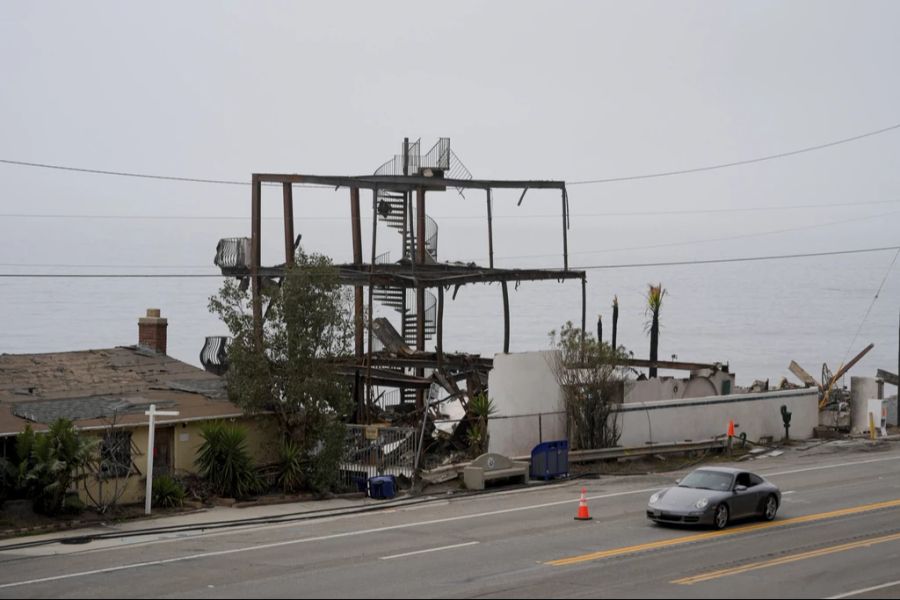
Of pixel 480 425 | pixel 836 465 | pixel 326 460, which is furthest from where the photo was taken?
pixel 836 465

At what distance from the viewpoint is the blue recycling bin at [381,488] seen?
31453mm

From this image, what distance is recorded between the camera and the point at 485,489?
33.0 meters

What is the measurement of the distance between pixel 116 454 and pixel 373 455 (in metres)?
7.51

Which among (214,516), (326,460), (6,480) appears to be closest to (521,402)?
(326,460)

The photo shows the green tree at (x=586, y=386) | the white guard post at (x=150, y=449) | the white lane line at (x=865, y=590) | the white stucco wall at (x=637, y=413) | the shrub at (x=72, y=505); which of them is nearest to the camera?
the white lane line at (x=865, y=590)

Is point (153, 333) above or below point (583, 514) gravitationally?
above

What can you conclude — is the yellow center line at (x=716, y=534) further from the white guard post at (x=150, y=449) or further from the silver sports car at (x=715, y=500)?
the white guard post at (x=150, y=449)

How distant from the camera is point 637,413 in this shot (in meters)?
39.6

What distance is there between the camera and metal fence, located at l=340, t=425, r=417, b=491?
3281 cm

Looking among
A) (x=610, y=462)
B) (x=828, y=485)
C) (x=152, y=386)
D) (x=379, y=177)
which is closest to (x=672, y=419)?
(x=610, y=462)

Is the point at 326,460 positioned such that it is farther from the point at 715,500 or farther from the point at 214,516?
the point at 715,500

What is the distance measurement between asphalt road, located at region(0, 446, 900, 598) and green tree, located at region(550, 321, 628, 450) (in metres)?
7.30

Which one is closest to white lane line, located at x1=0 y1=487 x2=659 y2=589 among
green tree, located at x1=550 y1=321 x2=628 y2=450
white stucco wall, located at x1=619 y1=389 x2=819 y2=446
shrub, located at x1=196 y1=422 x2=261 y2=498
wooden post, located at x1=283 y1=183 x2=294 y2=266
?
shrub, located at x1=196 y1=422 x2=261 y2=498

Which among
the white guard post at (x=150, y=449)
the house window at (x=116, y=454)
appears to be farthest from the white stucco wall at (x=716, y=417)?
the house window at (x=116, y=454)
